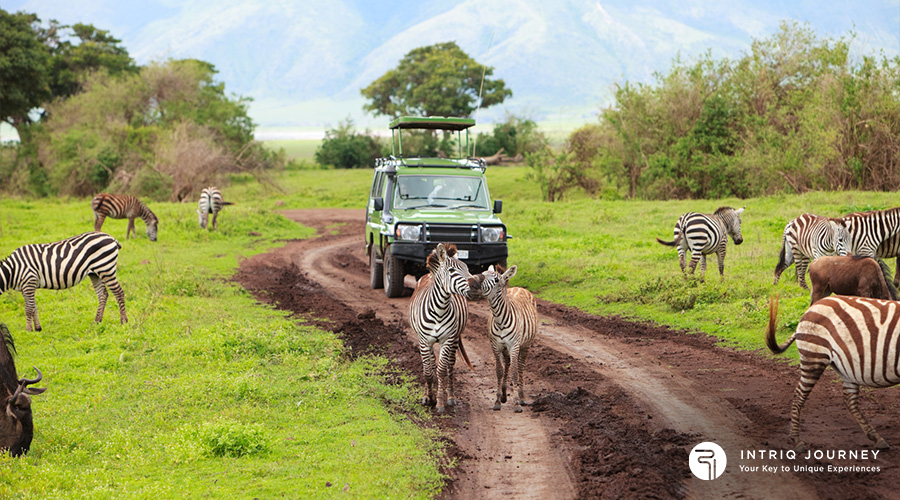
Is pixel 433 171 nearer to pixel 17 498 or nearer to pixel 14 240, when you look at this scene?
pixel 17 498

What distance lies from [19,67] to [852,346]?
48.6 meters

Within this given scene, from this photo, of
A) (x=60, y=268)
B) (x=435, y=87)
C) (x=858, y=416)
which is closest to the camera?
(x=858, y=416)

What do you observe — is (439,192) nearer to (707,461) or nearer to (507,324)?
(507,324)

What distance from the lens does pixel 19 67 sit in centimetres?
4375

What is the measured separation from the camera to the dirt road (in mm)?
6035

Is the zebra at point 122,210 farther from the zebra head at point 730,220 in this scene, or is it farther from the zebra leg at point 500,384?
the zebra leg at point 500,384

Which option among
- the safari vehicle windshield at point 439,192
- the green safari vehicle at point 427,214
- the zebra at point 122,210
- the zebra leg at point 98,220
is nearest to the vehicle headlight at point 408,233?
the green safari vehicle at point 427,214

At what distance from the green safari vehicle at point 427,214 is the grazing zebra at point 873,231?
6.11 metres

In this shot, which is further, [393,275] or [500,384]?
[393,275]

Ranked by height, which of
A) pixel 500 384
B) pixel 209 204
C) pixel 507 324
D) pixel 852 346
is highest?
pixel 209 204

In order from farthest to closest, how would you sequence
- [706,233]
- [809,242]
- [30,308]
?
[706,233]
[809,242]
[30,308]

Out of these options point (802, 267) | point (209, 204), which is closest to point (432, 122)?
point (802, 267)

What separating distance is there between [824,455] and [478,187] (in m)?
10.0

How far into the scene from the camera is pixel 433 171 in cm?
1568
